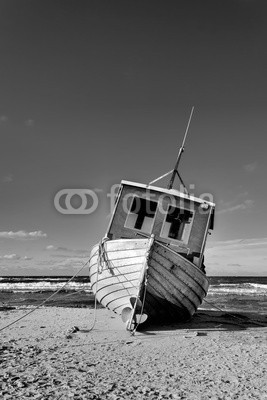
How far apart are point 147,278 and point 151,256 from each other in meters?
0.55

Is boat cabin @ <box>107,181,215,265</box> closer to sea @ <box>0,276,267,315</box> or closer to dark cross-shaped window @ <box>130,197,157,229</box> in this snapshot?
dark cross-shaped window @ <box>130,197,157,229</box>

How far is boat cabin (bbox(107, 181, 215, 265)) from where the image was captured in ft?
29.9

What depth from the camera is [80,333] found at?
7.97 meters

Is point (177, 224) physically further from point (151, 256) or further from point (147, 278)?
point (147, 278)

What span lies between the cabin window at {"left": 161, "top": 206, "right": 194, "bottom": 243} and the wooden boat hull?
1187 mm

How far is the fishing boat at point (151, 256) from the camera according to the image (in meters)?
7.90

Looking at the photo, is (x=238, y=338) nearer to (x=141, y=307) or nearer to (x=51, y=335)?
(x=141, y=307)

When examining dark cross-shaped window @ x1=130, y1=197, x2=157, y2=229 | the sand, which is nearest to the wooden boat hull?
the sand

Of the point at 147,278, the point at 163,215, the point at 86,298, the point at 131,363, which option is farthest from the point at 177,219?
the point at 86,298

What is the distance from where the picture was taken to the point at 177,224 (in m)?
9.98

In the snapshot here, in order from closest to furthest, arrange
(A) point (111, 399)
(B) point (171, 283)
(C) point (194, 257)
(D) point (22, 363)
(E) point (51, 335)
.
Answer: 1. (A) point (111, 399)
2. (D) point (22, 363)
3. (E) point (51, 335)
4. (B) point (171, 283)
5. (C) point (194, 257)

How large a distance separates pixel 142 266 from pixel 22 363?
3.51m

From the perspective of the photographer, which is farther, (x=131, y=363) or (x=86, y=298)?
(x=86, y=298)

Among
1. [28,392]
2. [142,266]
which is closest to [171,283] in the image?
[142,266]
